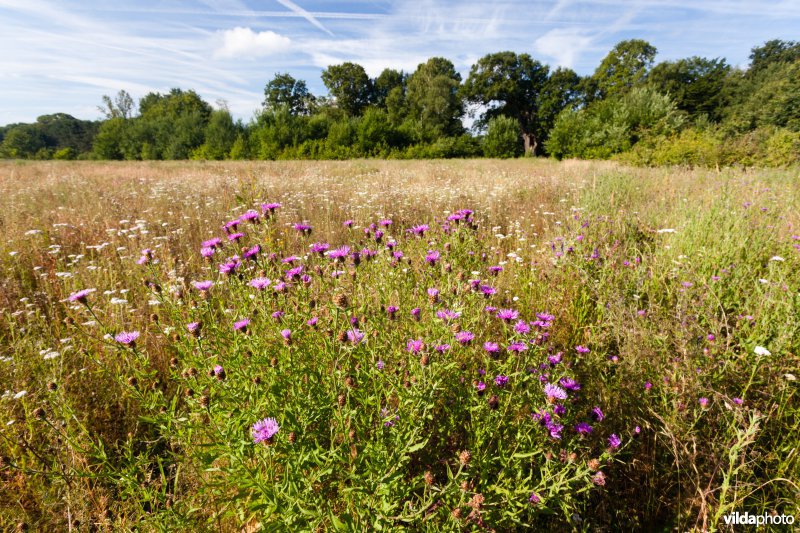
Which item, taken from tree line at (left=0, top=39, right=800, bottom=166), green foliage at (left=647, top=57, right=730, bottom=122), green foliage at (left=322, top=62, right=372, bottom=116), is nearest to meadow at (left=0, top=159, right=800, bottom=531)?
tree line at (left=0, top=39, right=800, bottom=166)

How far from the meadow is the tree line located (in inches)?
615

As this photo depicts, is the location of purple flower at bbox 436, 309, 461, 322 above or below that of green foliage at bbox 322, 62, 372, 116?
below

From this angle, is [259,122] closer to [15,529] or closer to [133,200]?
[133,200]

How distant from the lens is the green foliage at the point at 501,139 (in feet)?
104

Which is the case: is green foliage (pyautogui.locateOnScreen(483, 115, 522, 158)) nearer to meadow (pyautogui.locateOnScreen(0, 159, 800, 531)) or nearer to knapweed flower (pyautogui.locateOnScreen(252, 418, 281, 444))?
meadow (pyautogui.locateOnScreen(0, 159, 800, 531))

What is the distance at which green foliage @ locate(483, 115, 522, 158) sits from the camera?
31.7 metres

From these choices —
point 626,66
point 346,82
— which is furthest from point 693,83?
point 346,82

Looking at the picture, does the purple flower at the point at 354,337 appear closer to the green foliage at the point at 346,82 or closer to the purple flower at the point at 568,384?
the purple flower at the point at 568,384

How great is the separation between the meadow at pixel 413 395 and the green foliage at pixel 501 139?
99.3 ft

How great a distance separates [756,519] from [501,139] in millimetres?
33769

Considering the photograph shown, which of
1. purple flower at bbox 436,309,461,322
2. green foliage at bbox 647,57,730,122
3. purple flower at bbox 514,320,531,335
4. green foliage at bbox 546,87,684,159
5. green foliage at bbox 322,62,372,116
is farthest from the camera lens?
green foliage at bbox 322,62,372,116

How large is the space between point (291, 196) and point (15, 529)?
5830 millimetres

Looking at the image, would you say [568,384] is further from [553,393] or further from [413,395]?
[413,395]

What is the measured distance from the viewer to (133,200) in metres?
6.42
